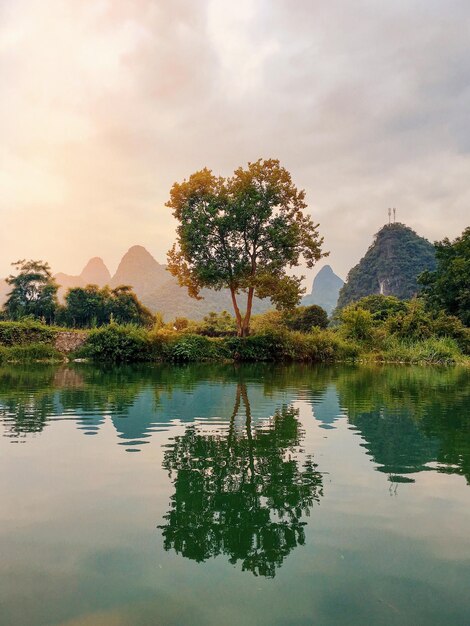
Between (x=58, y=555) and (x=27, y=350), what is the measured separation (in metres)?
26.0

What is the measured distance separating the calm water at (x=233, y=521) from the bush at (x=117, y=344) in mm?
19276

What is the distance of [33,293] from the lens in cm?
6612

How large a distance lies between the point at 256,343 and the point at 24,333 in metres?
14.0

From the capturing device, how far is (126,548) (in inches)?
148

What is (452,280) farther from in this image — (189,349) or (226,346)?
(189,349)

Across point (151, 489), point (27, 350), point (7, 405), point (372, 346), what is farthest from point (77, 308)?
point (151, 489)

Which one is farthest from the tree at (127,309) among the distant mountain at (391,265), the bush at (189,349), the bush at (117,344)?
the distant mountain at (391,265)

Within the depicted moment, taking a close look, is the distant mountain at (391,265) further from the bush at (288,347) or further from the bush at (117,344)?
the bush at (117,344)

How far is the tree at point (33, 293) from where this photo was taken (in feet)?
211

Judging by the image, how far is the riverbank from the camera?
28.6m

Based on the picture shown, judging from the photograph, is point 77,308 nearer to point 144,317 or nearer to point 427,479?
point 144,317

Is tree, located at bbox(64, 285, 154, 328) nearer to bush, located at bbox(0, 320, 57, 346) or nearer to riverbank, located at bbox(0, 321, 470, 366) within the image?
bush, located at bbox(0, 320, 57, 346)

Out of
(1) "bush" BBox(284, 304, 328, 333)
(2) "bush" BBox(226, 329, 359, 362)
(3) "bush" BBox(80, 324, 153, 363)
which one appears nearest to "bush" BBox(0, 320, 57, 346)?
(3) "bush" BBox(80, 324, 153, 363)

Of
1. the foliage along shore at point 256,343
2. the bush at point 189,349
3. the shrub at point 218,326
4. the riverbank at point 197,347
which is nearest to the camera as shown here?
the riverbank at point 197,347
